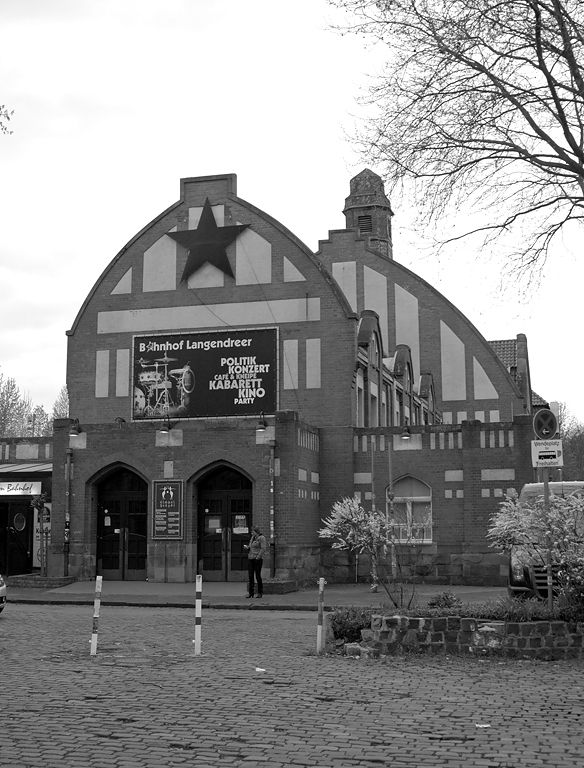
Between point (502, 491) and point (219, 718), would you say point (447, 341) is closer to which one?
point (502, 491)

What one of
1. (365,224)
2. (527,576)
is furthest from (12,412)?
(527,576)

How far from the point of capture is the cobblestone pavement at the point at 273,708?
298 inches

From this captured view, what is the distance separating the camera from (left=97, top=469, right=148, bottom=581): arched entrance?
30516 mm

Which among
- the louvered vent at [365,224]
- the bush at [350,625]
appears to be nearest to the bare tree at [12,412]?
the louvered vent at [365,224]

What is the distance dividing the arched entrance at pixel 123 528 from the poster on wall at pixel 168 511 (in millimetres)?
1004

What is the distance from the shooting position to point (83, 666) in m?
12.3

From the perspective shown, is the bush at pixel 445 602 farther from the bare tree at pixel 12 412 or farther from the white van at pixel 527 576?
the bare tree at pixel 12 412

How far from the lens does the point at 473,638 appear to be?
13.0m

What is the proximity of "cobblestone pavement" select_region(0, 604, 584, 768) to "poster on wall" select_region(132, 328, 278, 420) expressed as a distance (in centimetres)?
1793

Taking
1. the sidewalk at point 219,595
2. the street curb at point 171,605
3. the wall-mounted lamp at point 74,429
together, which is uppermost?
the wall-mounted lamp at point 74,429

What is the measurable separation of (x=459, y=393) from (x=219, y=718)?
129ft

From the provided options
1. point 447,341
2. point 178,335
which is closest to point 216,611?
point 178,335

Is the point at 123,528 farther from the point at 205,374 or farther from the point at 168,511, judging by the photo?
the point at 205,374

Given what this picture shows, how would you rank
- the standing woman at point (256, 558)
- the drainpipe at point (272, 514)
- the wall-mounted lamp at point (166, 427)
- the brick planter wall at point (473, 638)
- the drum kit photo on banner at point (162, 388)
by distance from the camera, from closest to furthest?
the brick planter wall at point (473, 638), the standing woman at point (256, 558), the drainpipe at point (272, 514), the wall-mounted lamp at point (166, 427), the drum kit photo on banner at point (162, 388)
